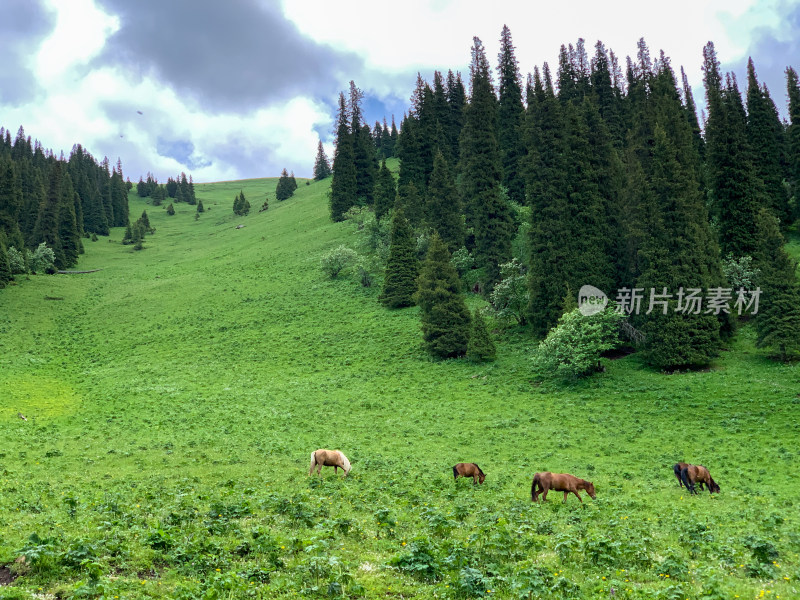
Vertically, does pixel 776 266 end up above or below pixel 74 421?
above

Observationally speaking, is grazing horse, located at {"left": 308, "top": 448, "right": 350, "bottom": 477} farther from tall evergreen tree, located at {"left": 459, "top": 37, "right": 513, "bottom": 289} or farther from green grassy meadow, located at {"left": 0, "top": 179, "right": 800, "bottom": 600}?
tall evergreen tree, located at {"left": 459, "top": 37, "right": 513, "bottom": 289}

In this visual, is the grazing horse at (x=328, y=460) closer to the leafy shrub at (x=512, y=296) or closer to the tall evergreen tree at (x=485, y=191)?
the leafy shrub at (x=512, y=296)

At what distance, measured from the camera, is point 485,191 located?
65.6m

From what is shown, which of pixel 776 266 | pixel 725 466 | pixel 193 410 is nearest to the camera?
pixel 725 466

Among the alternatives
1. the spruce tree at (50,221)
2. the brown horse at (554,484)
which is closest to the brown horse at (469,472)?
the brown horse at (554,484)

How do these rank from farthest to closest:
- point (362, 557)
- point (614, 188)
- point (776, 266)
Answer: point (614, 188), point (776, 266), point (362, 557)

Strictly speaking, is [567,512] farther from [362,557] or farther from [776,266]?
[776,266]

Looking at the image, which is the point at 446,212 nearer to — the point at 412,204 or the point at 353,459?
the point at 412,204

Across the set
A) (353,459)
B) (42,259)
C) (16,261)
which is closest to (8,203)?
(42,259)

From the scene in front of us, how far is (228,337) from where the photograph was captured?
60156 millimetres

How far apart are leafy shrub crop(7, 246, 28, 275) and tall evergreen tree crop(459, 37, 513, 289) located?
69.9 metres

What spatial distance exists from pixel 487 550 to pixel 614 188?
45789 mm

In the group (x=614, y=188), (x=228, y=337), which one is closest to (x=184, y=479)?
(x=228, y=337)

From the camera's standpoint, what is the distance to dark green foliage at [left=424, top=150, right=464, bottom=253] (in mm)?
70250
